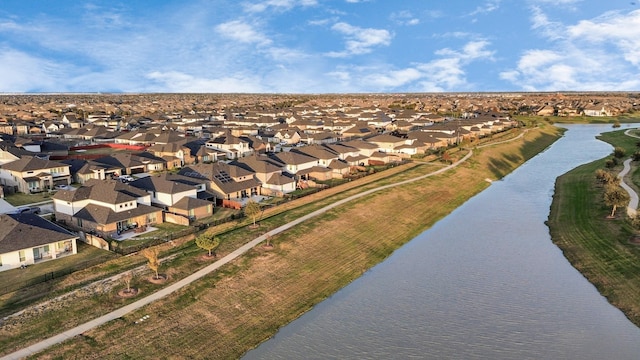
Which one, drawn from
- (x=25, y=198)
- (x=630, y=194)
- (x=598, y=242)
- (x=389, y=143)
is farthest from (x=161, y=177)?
(x=630, y=194)

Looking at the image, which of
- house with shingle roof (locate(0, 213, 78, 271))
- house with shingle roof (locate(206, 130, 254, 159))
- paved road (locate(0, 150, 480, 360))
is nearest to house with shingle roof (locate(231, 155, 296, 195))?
paved road (locate(0, 150, 480, 360))

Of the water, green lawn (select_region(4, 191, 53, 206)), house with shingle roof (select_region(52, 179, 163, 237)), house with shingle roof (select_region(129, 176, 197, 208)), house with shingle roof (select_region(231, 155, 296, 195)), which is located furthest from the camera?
house with shingle roof (select_region(231, 155, 296, 195))

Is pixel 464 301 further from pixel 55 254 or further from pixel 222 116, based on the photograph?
pixel 222 116

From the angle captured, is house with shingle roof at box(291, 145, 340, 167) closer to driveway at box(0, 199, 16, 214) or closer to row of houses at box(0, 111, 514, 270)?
row of houses at box(0, 111, 514, 270)

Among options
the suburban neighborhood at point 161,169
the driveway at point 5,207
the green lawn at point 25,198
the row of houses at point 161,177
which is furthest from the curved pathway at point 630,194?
the green lawn at point 25,198

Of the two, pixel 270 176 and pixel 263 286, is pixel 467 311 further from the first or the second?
pixel 270 176

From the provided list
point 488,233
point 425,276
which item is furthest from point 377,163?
point 425,276
